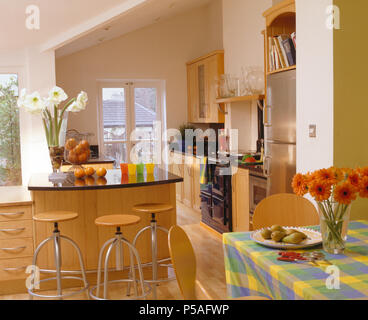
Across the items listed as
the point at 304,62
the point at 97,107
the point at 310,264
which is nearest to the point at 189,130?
the point at 97,107

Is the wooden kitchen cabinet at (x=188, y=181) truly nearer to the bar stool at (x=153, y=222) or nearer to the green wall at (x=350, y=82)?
the bar stool at (x=153, y=222)

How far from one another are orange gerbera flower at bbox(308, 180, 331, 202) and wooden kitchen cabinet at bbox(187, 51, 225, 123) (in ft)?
15.5

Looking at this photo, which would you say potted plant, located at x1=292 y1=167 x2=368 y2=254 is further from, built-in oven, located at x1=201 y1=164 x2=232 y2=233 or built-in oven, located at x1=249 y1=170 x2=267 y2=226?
built-in oven, located at x1=201 y1=164 x2=232 y2=233

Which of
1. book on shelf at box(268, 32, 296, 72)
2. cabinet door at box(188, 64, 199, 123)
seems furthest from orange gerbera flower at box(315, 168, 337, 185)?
cabinet door at box(188, 64, 199, 123)

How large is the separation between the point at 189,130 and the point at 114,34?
195cm

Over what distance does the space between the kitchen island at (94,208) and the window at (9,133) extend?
1.51m

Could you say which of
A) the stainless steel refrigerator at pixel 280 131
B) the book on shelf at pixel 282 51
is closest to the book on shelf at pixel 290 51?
the book on shelf at pixel 282 51

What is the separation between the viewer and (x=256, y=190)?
4.55 meters

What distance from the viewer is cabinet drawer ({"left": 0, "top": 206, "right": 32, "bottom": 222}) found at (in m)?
3.66

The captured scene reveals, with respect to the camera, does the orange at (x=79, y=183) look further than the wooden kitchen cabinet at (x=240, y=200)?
No

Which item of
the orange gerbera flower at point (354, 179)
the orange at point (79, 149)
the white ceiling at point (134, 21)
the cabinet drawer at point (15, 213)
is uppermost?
the white ceiling at point (134, 21)

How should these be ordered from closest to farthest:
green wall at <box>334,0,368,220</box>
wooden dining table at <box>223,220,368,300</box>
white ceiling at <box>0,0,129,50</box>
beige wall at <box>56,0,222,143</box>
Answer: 1. wooden dining table at <box>223,220,368,300</box>
2. green wall at <box>334,0,368,220</box>
3. white ceiling at <box>0,0,129,50</box>
4. beige wall at <box>56,0,222,143</box>

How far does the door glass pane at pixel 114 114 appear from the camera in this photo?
778 cm

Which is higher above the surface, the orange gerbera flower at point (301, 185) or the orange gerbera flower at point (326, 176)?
the orange gerbera flower at point (326, 176)
